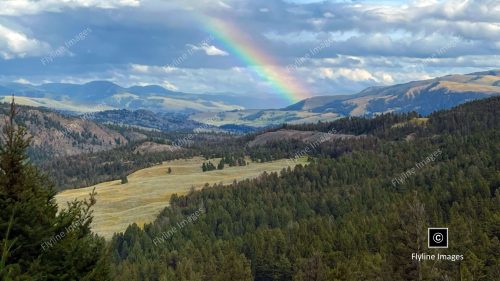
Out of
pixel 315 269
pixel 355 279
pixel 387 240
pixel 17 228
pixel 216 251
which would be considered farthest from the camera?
pixel 216 251

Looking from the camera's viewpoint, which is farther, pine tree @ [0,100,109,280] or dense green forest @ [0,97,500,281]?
dense green forest @ [0,97,500,281]

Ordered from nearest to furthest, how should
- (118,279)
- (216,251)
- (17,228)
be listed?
(17,228) → (118,279) → (216,251)

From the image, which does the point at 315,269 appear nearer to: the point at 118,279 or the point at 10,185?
the point at 10,185

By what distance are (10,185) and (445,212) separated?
568 ft

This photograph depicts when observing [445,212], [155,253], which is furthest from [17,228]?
[445,212]

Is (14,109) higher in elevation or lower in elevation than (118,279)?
higher

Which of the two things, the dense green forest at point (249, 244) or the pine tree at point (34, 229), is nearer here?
the pine tree at point (34, 229)

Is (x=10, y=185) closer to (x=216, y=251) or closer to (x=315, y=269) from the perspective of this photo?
(x=315, y=269)

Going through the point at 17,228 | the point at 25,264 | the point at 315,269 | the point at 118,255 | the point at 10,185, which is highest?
the point at 10,185

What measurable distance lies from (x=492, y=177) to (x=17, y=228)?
196 m

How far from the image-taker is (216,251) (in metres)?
154

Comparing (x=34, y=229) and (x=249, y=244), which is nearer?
(x=34, y=229)

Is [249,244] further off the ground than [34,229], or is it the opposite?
[34,229]

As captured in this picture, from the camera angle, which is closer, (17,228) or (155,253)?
(17,228)
